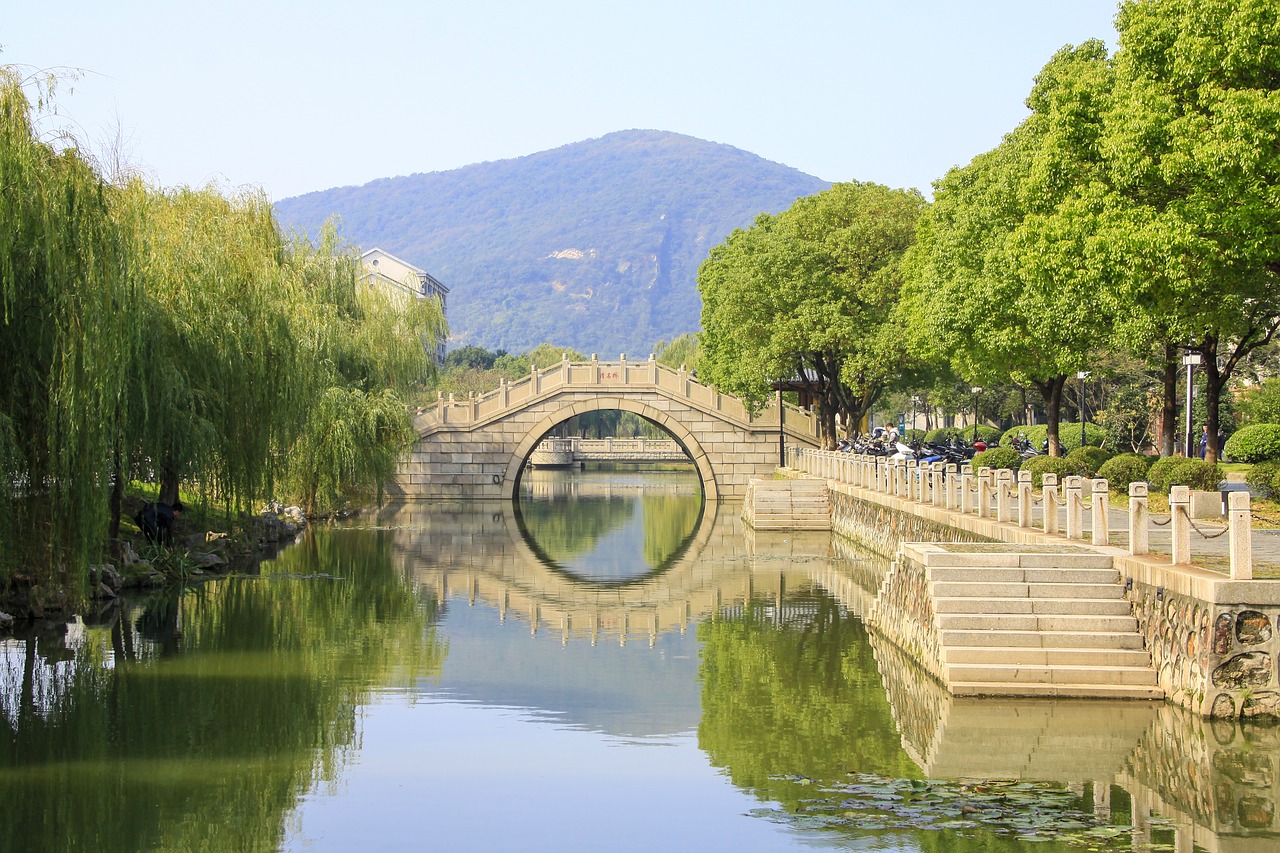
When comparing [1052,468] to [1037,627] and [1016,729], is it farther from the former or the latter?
[1016,729]

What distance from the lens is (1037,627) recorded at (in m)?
11.5

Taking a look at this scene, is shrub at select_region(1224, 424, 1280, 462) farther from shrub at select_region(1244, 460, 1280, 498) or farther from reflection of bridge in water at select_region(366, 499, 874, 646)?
reflection of bridge in water at select_region(366, 499, 874, 646)

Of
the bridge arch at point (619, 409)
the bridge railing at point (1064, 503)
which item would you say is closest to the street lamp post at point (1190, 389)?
the bridge railing at point (1064, 503)

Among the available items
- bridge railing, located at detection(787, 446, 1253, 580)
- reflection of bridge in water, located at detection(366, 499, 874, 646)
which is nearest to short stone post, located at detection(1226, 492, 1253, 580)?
bridge railing, located at detection(787, 446, 1253, 580)

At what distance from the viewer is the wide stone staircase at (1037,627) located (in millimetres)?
11141

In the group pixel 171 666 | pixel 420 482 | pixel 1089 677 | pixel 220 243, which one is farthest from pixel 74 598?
pixel 420 482

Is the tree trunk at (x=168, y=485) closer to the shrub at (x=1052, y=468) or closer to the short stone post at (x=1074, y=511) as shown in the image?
the short stone post at (x=1074, y=511)

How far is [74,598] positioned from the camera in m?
14.8

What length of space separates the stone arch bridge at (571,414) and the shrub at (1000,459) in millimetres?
16987

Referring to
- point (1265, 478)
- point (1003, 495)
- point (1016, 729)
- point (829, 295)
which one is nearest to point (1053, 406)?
point (829, 295)

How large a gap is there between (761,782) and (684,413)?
35.5m

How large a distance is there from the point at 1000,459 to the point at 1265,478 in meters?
8.08

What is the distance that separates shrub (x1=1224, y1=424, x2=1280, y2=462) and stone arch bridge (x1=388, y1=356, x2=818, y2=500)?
1856 centimetres

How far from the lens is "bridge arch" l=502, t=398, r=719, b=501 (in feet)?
147
